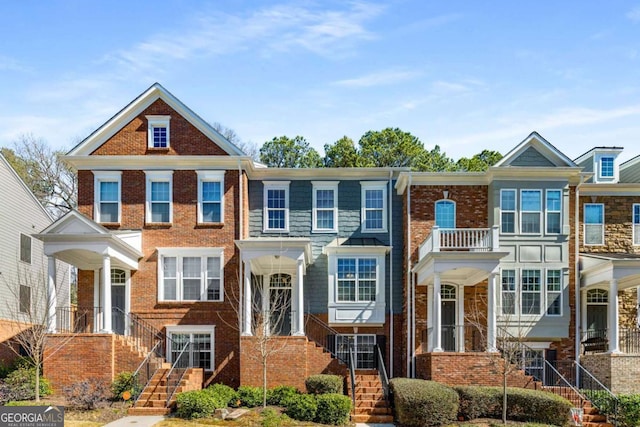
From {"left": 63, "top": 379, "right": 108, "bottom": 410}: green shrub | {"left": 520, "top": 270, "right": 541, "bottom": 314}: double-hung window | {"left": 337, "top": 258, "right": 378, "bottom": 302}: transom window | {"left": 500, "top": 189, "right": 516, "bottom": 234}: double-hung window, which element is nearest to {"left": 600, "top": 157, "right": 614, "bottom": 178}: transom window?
{"left": 500, "top": 189, "right": 516, "bottom": 234}: double-hung window

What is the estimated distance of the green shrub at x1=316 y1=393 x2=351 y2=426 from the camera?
22969 mm

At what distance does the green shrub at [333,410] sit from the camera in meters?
23.0

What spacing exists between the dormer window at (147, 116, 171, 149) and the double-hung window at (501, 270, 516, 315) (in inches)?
529

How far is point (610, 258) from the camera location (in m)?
28.2

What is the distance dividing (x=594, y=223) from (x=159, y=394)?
17920mm

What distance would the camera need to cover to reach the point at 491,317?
26625mm

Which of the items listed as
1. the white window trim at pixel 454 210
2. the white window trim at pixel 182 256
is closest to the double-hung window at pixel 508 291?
the white window trim at pixel 454 210

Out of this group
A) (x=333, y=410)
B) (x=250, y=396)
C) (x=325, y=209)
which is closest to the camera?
(x=333, y=410)

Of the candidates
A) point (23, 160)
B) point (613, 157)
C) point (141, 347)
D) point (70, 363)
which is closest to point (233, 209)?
point (141, 347)

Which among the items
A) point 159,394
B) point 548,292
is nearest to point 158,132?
point 159,394

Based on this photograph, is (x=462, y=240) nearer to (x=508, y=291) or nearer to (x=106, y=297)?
(x=508, y=291)

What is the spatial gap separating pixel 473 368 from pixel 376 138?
78.1 ft

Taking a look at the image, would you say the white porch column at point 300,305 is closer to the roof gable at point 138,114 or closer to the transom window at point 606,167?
the roof gable at point 138,114

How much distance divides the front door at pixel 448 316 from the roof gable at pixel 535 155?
16.7 feet
